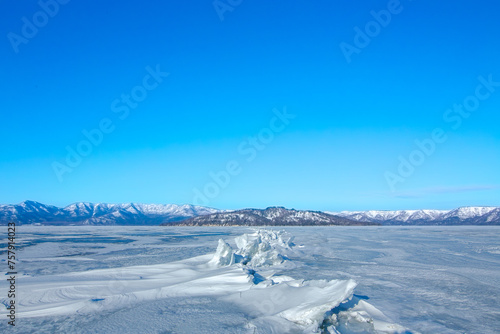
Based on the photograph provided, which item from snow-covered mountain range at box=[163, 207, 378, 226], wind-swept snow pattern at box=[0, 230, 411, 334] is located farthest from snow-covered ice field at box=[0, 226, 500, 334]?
snow-covered mountain range at box=[163, 207, 378, 226]

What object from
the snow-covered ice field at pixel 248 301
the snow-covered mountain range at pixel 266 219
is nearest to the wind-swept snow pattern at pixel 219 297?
the snow-covered ice field at pixel 248 301

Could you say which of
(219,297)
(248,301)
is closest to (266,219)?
(219,297)

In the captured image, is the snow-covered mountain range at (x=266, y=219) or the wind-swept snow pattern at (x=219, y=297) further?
the snow-covered mountain range at (x=266, y=219)

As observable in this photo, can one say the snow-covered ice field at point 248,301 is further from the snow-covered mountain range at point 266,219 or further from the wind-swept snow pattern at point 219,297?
the snow-covered mountain range at point 266,219

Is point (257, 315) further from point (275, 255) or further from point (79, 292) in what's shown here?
point (275, 255)

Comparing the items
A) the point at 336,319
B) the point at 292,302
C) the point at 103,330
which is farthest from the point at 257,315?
the point at 103,330

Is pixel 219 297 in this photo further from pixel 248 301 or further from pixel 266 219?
pixel 266 219

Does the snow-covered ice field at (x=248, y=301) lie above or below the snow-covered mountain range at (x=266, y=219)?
below

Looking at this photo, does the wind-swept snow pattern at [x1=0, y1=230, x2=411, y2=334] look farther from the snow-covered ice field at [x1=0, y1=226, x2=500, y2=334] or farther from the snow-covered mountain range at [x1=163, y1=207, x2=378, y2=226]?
the snow-covered mountain range at [x1=163, y1=207, x2=378, y2=226]
